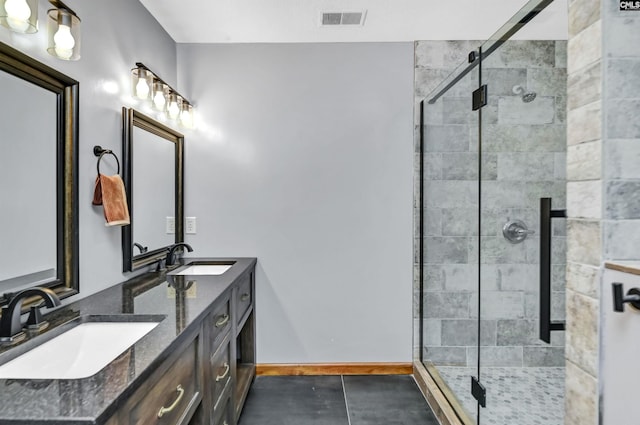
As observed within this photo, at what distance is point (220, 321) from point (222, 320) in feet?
0.10

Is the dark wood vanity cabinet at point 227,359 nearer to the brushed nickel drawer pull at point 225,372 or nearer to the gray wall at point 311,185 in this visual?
the brushed nickel drawer pull at point 225,372

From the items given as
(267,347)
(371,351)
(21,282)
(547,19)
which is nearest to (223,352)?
(21,282)

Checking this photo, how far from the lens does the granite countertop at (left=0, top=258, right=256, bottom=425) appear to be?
2.37 ft

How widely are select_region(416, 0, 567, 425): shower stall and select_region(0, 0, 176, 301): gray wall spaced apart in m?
1.93

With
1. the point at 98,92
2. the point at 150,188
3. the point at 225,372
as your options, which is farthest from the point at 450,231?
the point at 98,92

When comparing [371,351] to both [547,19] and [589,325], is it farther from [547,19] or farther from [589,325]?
[547,19]

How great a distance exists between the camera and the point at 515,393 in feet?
7.18

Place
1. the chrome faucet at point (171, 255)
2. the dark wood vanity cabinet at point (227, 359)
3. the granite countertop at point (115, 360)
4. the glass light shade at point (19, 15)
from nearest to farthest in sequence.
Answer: the granite countertop at point (115, 360)
the glass light shade at point (19, 15)
the dark wood vanity cabinet at point (227, 359)
the chrome faucet at point (171, 255)

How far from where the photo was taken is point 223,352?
67.7 inches

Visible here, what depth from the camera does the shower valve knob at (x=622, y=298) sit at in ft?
3.11

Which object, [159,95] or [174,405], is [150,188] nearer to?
[159,95]

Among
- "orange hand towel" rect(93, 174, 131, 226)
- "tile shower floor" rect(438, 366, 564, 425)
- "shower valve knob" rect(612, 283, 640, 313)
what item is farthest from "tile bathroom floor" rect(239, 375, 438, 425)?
"shower valve knob" rect(612, 283, 640, 313)

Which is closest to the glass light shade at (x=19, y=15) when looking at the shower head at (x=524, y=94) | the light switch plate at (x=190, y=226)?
the light switch plate at (x=190, y=226)

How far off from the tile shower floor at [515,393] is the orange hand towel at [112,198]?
2.10 meters
